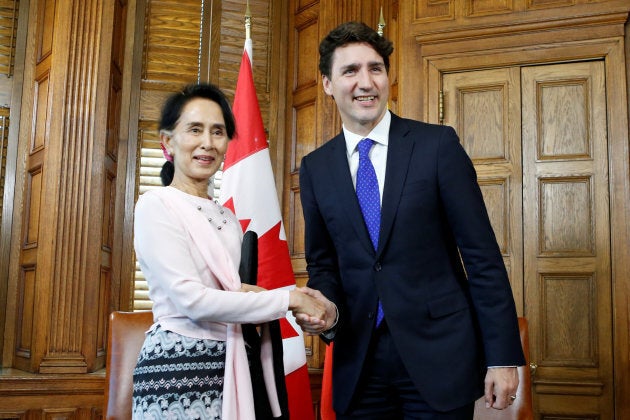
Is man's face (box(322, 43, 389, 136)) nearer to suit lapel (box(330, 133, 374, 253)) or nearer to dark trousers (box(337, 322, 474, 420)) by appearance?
suit lapel (box(330, 133, 374, 253))

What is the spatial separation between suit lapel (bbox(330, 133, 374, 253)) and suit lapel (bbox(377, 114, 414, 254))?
0.06 metres

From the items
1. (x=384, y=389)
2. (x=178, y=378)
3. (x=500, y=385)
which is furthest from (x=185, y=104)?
(x=500, y=385)

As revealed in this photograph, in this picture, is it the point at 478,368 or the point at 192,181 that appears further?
the point at 192,181

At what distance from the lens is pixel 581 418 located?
3.13 m

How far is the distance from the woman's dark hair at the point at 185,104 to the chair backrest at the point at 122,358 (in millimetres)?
795

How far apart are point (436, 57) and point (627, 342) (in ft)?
5.52

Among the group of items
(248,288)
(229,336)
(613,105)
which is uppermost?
(613,105)

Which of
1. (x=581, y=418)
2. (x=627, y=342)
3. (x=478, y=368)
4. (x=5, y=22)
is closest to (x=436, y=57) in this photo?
(x=627, y=342)

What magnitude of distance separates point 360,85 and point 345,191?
0.29m

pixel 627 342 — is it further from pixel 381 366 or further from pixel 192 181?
pixel 192 181

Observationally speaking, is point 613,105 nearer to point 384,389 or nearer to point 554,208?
point 554,208

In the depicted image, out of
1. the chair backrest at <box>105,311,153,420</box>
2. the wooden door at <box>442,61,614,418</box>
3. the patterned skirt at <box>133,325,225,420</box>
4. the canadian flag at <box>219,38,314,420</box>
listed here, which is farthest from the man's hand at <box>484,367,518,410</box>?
the wooden door at <box>442,61,614,418</box>

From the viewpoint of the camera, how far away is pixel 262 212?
320cm

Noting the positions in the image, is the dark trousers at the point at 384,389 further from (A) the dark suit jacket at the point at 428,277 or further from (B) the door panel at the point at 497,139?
(B) the door panel at the point at 497,139
